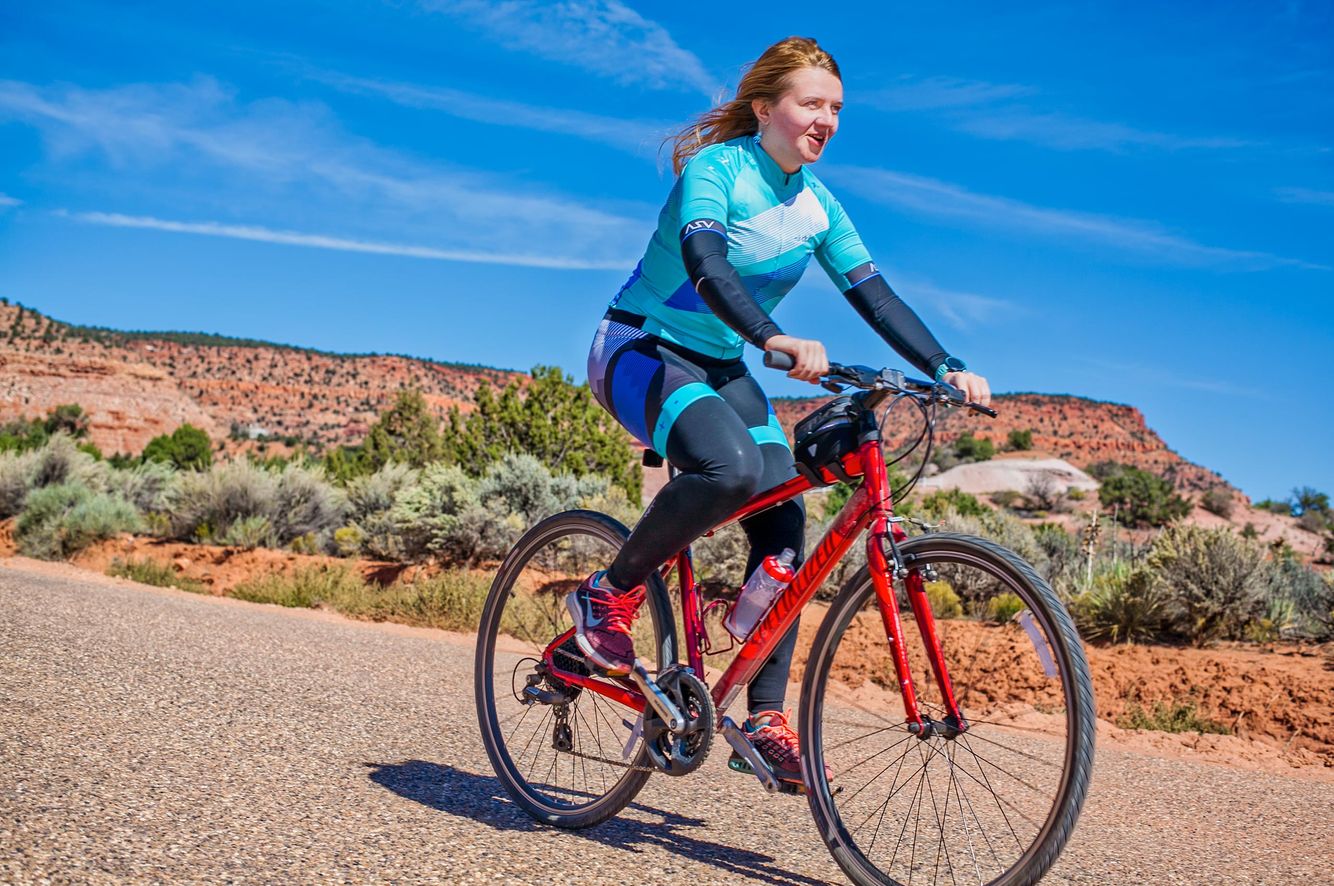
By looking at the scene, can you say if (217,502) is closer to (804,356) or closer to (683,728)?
(683,728)

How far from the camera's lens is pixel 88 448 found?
99.4 ft

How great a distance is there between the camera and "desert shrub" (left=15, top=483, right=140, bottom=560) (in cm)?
1567

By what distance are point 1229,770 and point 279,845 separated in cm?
496

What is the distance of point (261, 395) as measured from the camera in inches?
3720

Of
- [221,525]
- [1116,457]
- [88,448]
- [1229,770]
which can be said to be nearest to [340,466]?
[88,448]

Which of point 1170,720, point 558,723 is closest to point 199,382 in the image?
point 1170,720

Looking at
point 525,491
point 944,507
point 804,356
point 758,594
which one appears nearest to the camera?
point 804,356

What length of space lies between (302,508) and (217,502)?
115 centimetres

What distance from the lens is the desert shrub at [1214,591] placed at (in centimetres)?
917

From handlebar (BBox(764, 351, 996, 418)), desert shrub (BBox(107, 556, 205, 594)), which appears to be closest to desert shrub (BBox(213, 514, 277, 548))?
desert shrub (BBox(107, 556, 205, 594))

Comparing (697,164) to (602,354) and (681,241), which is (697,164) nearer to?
(681,241)

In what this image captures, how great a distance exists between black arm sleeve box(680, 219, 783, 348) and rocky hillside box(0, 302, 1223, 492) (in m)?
65.2

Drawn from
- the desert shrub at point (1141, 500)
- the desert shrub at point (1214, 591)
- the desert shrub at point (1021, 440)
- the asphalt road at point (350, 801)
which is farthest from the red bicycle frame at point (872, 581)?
the desert shrub at point (1021, 440)

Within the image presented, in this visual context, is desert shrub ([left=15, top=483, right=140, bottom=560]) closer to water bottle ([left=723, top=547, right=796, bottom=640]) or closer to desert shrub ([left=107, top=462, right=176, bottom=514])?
desert shrub ([left=107, top=462, right=176, bottom=514])
